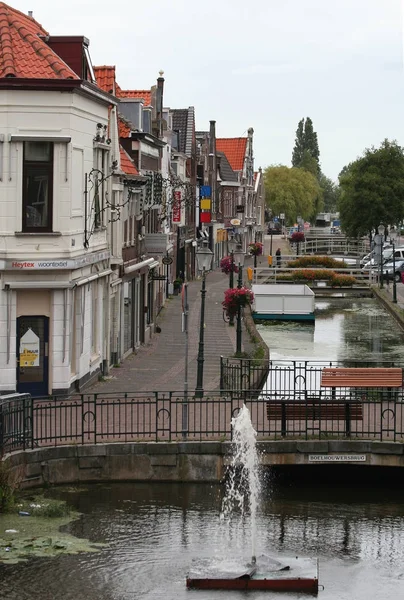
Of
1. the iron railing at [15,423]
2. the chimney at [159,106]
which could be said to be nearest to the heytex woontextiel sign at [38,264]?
the iron railing at [15,423]

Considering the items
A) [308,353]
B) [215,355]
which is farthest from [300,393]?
[308,353]

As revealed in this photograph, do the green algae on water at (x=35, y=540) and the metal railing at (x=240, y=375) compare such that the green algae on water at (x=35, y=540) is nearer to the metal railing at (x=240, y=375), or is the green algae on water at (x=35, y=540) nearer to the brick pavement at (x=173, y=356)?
the brick pavement at (x=173, y=356)

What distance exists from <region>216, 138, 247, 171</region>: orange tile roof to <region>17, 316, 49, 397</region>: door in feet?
324

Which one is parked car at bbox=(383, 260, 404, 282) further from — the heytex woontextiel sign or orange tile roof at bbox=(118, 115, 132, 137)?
the heytex woontextiel sign

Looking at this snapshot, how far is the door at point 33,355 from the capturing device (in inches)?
1292

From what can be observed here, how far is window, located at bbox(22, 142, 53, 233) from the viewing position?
106 ft

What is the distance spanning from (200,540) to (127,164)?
76.8ft

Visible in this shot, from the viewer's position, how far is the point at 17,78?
31.9 meters

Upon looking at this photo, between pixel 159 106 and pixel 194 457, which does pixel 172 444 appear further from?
pixel 159 106

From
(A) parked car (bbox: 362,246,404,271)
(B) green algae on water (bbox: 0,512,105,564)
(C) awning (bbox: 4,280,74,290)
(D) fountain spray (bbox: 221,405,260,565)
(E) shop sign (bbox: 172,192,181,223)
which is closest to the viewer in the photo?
(B) green algae on water (bbox: 0,512,105,564)

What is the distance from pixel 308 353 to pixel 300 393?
19.1m


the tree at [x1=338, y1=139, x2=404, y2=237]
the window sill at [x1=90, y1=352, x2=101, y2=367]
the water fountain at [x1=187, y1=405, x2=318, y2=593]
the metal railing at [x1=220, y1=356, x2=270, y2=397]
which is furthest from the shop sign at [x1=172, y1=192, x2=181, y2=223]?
the water fountain at [x1=187, y1=405, x2=318, y2=593]

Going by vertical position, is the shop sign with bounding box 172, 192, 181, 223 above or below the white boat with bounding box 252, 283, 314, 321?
above

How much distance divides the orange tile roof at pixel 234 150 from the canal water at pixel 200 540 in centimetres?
10628
